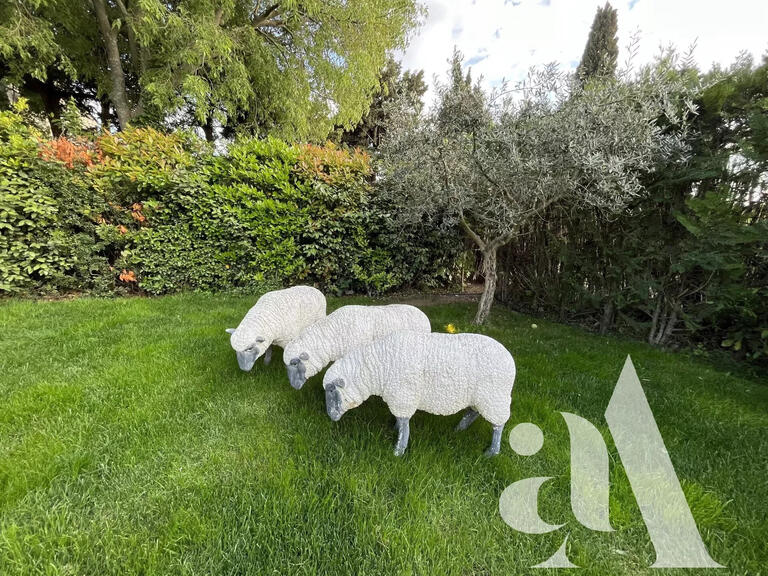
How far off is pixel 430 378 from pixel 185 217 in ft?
20.6

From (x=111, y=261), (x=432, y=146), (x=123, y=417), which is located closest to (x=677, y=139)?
(x=432, y=146)

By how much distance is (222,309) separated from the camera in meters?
5.37

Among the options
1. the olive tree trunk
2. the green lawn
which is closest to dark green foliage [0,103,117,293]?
the green lawn

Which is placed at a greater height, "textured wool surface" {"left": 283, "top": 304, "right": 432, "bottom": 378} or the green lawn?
"textured wool surface" {"left": 283, "top": 304, "right": 432, "bottom": 378}

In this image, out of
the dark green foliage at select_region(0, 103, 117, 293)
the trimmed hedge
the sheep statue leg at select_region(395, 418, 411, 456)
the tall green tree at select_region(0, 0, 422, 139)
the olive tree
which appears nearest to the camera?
the sheep statue leg at select_region(395, 418, 411, 456)

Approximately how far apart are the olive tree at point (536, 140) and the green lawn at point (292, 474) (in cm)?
239

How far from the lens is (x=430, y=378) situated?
2.13 meters

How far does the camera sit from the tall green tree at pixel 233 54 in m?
8.37

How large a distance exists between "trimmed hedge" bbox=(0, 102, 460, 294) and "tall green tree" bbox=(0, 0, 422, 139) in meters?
3.75

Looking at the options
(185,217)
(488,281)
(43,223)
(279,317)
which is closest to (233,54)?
(185,217)

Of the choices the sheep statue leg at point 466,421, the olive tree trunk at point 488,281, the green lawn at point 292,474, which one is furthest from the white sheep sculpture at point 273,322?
the olive tree trunk at point 488,281

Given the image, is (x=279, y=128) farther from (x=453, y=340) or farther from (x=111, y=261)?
(x=453, y=340)

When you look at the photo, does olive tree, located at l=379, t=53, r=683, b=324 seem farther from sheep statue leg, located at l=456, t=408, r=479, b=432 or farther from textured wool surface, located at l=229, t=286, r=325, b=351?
sheep statue leg, located at l=456, t=408, r=479, b=432

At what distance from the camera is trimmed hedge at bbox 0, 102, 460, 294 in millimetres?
5535
